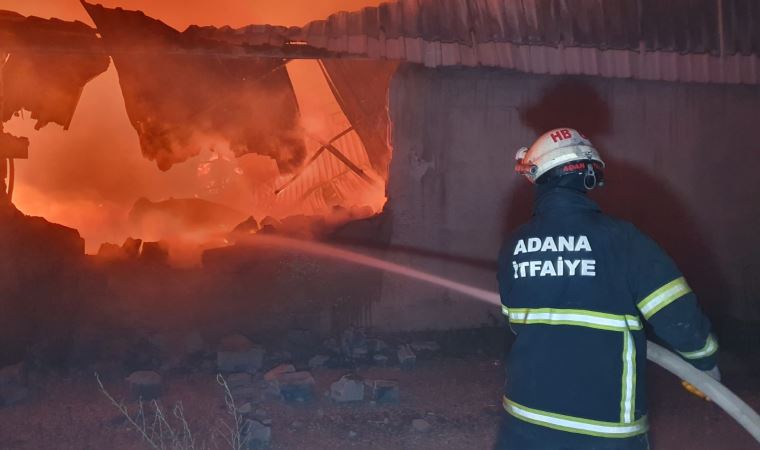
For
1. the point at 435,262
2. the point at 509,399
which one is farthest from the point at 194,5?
the point at 509,399

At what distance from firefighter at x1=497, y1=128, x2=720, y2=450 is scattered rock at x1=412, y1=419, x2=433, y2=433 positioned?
2.52m

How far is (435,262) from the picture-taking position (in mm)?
7059

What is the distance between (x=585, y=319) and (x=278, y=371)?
394cm

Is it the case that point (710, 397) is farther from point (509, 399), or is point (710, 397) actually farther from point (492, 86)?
point (492, 86)

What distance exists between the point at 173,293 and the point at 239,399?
1.55 meters

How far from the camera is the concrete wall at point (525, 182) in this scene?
699 cm

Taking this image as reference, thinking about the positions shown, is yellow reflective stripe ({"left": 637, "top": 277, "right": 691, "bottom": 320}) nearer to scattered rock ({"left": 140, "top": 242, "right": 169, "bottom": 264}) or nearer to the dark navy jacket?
the dark navy jacket

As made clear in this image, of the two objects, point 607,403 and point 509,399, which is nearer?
point 607,403

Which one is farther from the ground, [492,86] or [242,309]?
[492,86]

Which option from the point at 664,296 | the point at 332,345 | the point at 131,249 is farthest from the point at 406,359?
the point at 664,296

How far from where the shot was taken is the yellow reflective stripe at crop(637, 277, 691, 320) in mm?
2479

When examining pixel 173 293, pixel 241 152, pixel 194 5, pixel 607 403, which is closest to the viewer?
pixel 607 403

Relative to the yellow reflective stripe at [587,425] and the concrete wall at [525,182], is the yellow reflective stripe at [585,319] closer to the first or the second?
the yellow reflective stripe at [587,425]

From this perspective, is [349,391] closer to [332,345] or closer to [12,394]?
[332,345]
